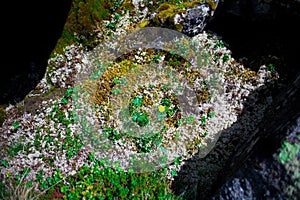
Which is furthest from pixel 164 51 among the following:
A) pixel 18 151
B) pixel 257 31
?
pixel 18 151

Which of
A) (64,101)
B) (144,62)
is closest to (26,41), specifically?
(64,101)

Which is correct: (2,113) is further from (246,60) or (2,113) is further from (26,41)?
(246,60)

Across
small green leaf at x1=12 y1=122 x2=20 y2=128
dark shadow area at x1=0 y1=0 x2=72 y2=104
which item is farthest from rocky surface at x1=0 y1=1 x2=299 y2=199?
dark shadow area at x1=0 y1=0 x2=72 y2=104

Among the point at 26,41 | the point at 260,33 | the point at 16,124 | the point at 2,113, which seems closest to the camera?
the point at 16,124

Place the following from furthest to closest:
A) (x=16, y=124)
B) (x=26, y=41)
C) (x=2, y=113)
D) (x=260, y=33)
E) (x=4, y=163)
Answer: (x=260, y=33)
(x=26, y=41)
(x=2, y=113)
(x=16, y=124)
(x=4, y=163)

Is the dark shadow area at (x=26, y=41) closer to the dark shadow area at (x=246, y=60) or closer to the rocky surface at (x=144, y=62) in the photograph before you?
the rocky surface at (x=144, y=62)

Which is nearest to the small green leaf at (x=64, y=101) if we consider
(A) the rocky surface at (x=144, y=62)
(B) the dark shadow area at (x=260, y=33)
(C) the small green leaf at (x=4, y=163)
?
(A) the rocky surface at (x=144, y=62)

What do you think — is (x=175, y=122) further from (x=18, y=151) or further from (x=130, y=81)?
(x=18, y=151)
